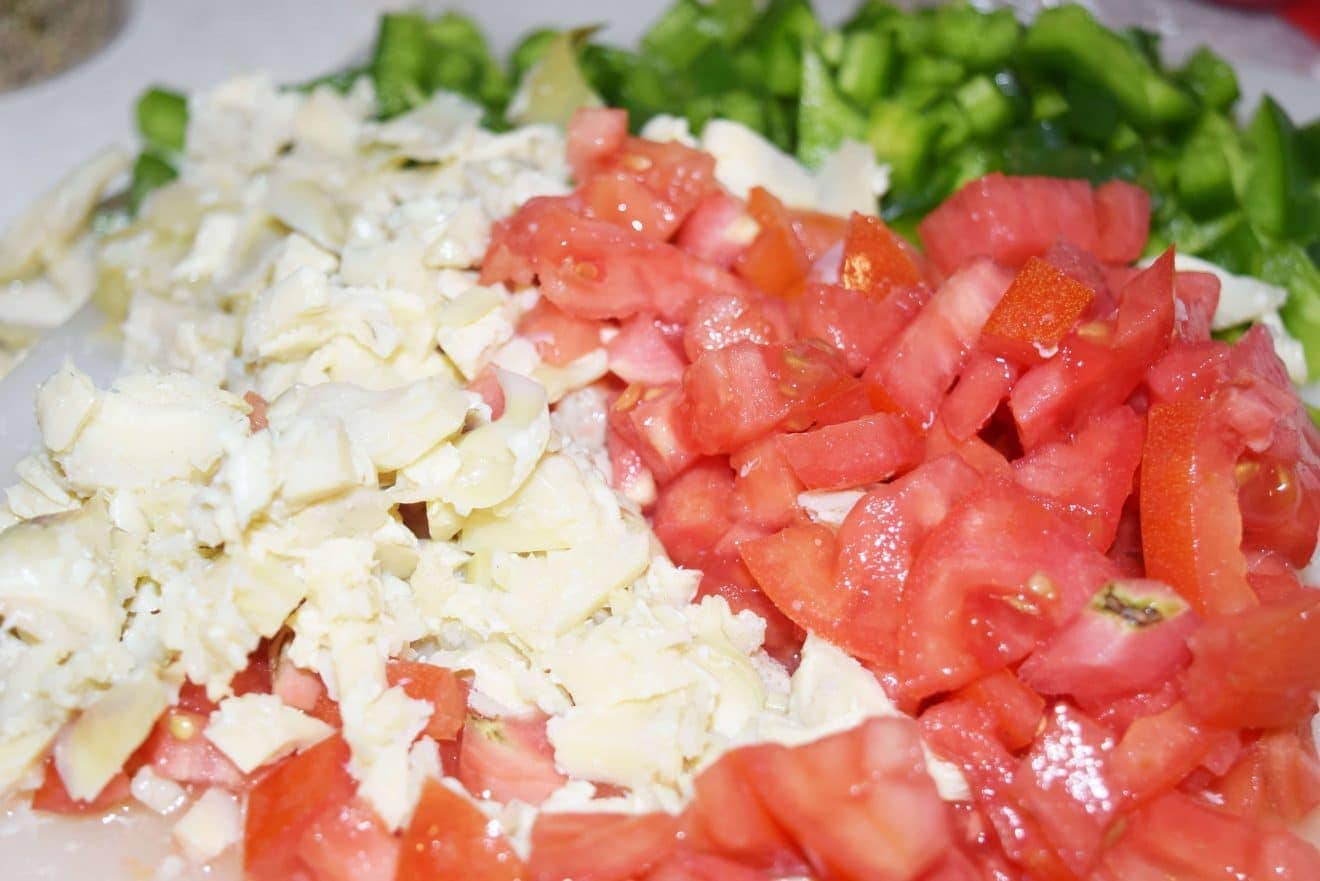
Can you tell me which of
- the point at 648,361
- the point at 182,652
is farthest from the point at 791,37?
the point at 182,652

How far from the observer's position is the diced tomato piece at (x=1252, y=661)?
149cm

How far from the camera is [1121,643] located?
1525mm

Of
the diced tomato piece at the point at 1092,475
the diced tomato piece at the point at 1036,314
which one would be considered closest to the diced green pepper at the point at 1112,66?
the diced tomato piece at the point at 1036,314

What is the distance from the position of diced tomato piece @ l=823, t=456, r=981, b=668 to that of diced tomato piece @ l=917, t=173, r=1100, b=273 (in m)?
0.63

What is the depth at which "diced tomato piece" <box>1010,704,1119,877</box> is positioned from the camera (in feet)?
4.95

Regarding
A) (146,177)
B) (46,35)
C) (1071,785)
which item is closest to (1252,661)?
(1071,785)

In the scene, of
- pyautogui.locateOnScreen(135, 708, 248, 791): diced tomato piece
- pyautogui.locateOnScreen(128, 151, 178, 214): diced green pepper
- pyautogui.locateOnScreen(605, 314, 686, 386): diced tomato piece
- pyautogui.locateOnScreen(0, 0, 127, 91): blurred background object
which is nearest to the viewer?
pyautogui.locateOnScreen(135, 708, 248, 791): diced tomato piece

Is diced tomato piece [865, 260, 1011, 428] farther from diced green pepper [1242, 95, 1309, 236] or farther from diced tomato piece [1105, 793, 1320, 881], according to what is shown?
diced green pepper [1242, 95, 1309, 236]

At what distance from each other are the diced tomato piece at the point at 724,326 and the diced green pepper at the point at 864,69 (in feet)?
3.05

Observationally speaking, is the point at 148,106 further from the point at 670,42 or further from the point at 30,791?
the point at 30,791

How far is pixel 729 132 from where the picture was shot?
2426 millimetres

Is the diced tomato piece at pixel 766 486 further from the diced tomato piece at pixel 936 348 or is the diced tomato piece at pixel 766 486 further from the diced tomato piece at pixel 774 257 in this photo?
the diced tomato piece at pixel 774 257

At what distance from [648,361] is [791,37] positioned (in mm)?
1094

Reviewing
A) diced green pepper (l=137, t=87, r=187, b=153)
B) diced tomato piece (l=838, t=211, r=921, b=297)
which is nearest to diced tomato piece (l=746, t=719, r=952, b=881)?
diced tomato piece (l=838, t=211, r=921, b=297)
